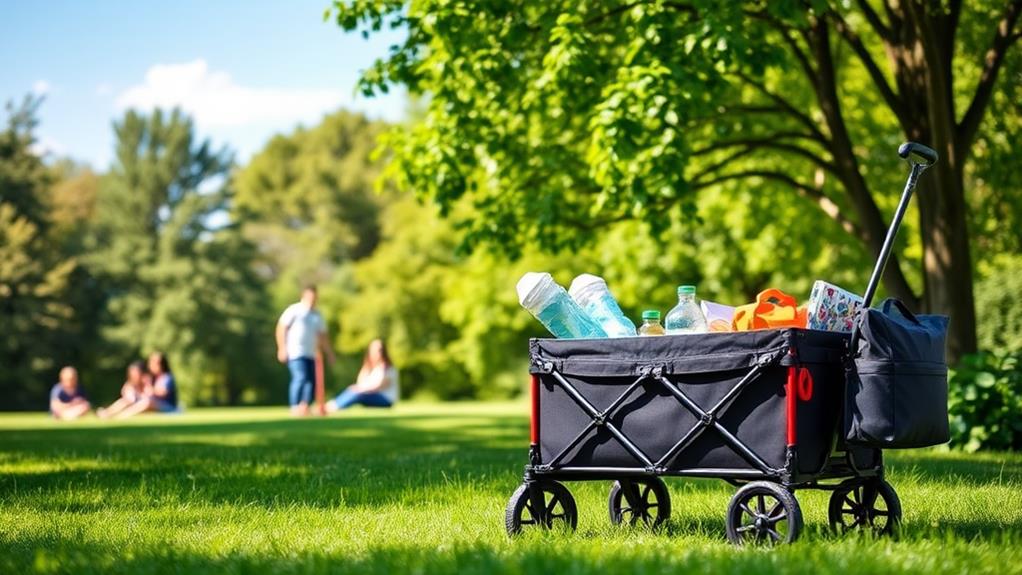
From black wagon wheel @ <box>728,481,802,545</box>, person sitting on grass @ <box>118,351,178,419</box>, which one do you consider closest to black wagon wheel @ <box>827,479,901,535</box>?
black wagon wheel @ <box>728,481,802,545</box>

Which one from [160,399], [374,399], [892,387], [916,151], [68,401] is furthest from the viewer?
[68,401]

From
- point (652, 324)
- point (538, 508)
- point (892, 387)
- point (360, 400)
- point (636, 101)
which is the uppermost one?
point (636, 101)

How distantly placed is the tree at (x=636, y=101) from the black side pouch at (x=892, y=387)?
230 inches

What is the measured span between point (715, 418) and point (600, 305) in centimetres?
95

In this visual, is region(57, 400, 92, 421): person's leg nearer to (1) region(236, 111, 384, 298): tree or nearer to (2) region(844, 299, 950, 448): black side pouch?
(1) region(236, 111, 384, 298): tree

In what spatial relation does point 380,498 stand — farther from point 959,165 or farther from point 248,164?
point 248,164

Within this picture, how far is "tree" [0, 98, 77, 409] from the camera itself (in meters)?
40.0

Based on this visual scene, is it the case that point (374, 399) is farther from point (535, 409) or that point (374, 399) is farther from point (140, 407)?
point (535, 409)

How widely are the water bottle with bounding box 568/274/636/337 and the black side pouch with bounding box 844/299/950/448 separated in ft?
3.80

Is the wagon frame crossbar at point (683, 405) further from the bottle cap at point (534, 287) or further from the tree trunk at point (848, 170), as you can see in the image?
the tree trunk at point (848, 170)

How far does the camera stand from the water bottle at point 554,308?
550cm

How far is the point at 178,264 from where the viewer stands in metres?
47.7

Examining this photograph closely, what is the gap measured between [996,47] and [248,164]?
50.5 metres


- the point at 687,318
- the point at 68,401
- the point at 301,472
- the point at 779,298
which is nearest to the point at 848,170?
the point at 301,472
